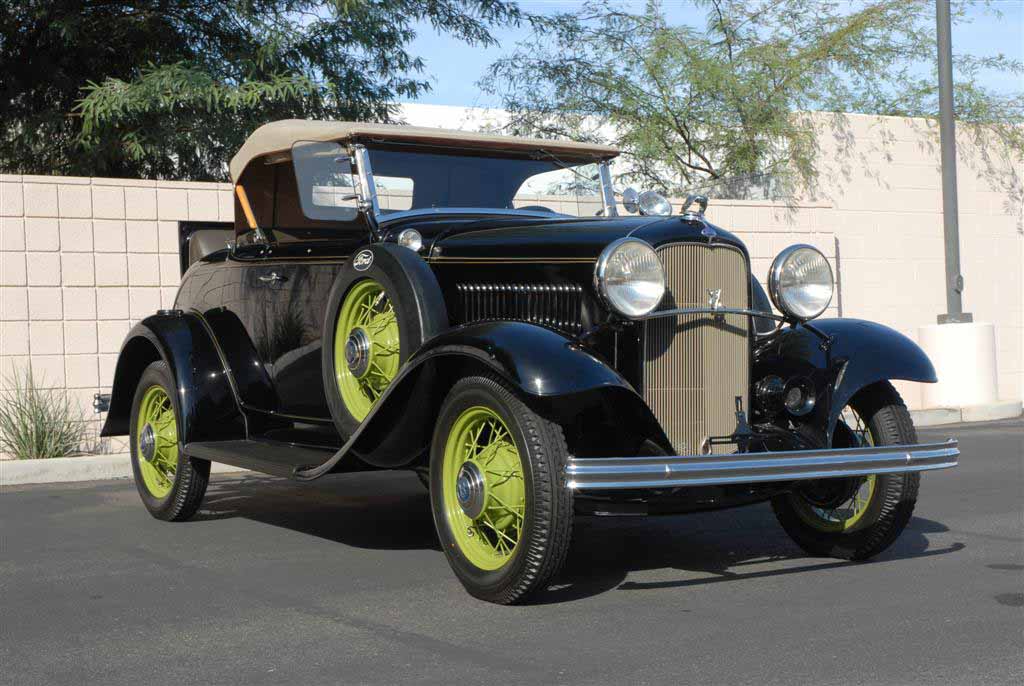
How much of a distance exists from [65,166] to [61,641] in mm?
8696

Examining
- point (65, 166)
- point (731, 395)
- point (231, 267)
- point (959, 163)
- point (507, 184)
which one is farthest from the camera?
point (959, 163)

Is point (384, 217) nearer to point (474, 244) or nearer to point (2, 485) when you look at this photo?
point (474, 244)

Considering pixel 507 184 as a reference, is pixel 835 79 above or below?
above

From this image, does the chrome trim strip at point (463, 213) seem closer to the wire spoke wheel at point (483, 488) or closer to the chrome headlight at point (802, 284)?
the chrome headlight at point (802, 284)

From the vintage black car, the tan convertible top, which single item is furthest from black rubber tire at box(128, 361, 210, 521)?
the tan convertible top

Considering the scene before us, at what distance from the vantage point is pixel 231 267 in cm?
646

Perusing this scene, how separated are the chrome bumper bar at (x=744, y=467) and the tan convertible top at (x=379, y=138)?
2.41 metres

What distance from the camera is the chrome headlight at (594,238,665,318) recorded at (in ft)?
14.3

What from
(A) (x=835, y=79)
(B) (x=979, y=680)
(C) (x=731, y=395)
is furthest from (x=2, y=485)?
(A) (x=835, y=79)

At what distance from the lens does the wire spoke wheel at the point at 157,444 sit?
649cm

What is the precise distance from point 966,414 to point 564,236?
8.12 m

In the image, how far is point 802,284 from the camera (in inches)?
198

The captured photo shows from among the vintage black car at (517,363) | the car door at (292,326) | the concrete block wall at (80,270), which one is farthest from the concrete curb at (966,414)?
the car door at (292,326)

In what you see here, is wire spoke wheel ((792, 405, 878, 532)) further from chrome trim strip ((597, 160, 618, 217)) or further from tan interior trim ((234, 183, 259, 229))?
tan interior trim ((234, 183, 259, 229))
